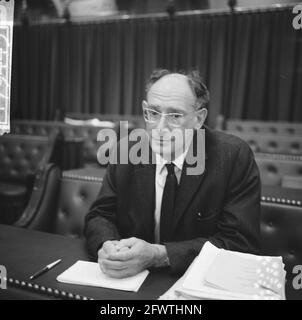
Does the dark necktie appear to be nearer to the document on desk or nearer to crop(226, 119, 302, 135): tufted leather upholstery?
the document on desk

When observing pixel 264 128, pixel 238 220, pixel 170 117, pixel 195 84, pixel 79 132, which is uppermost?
pixel 195 84

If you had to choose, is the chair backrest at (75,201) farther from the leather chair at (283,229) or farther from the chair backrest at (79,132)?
the chair backrest at (79,132)

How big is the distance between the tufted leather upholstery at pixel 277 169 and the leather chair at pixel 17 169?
1849 mm

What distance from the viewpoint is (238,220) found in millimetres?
1324

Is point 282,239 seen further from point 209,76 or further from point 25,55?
point 25,55

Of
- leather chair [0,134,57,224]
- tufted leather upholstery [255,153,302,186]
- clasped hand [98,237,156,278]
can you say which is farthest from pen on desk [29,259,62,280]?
leather chair [0,134,57,224]

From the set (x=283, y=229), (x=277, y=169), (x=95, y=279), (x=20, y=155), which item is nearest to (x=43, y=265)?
(x=95, y=279)

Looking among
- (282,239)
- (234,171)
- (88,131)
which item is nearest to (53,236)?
(234,171)

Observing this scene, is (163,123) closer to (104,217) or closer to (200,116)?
(200,116)

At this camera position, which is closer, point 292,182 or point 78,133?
point 292,182

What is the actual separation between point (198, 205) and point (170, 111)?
391mm

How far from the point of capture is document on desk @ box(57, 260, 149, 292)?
3.24 feet

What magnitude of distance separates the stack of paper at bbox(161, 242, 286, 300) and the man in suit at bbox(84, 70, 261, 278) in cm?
20

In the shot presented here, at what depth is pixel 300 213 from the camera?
1.51 meters
